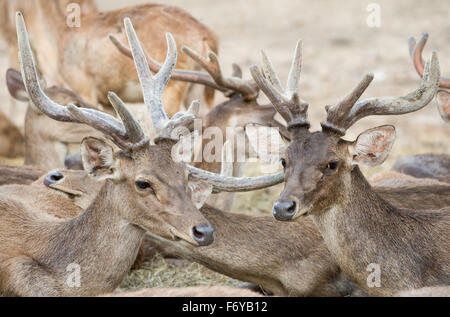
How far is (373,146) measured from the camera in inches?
214

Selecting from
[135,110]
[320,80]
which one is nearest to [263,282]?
[135,110]

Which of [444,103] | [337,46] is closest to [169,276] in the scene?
[444,103]

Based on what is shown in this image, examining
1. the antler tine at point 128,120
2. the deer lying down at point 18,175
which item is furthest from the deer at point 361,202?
the deer lying down at point 18,175

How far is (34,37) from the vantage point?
10.1 m

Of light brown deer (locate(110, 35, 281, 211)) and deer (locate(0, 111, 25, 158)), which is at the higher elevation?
light brown deer (locate(110, 35, 281, 211))

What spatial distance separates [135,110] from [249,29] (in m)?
9.61

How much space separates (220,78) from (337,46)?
10.1 meters

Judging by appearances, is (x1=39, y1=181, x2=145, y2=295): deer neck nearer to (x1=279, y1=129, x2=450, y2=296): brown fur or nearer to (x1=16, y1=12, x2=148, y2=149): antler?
(x1=16, y1=12, x2=148, y2=149): antler

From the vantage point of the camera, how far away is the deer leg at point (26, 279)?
5320mm

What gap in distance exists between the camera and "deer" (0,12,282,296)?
5.09 metres

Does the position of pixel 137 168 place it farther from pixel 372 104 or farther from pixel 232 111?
pixel 232 111

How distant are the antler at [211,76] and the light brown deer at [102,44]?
0.95 m

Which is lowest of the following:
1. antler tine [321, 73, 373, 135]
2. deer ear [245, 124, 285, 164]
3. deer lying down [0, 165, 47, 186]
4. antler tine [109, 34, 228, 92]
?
deer lying down [0, 165, 47, 186]

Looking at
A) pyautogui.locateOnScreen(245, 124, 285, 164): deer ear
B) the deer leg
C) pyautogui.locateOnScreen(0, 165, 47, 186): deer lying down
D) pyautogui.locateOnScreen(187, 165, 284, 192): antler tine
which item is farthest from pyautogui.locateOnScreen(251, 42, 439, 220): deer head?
pyautogui.locateOnScreen(0, 165, 47, 186): deer lying down
